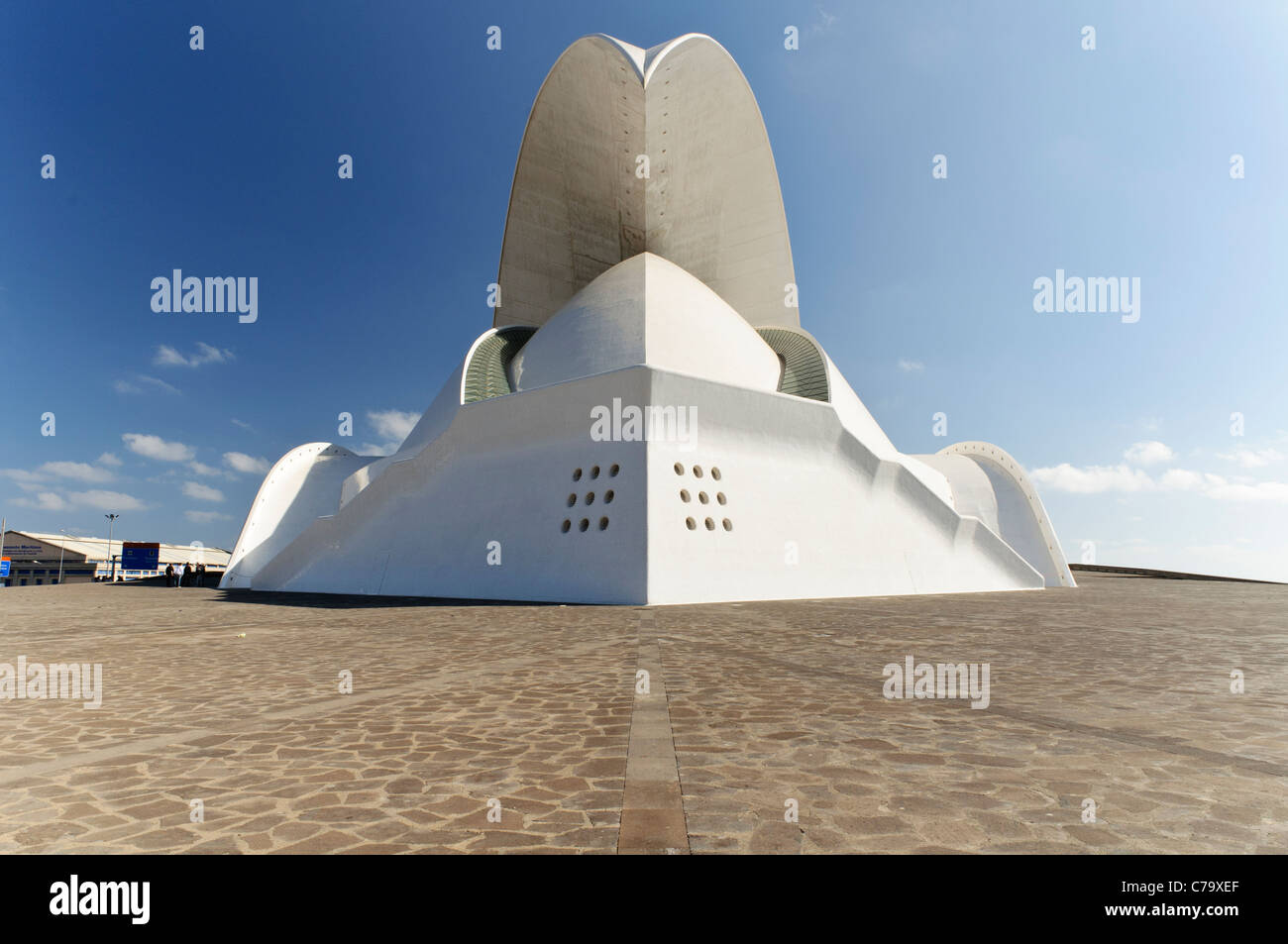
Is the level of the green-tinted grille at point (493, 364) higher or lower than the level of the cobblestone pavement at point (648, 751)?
higher

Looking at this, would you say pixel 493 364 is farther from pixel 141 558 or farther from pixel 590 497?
pixel 141 558

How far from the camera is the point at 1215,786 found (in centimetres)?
258

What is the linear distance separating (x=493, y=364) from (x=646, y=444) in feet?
33.5

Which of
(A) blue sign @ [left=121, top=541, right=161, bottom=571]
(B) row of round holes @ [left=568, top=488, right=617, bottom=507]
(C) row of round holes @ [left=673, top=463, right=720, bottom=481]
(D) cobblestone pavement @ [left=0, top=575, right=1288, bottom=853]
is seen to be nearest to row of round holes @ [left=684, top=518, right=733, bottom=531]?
(C) row of round holes @ [left=673, top=463, right=720, bottom=481]

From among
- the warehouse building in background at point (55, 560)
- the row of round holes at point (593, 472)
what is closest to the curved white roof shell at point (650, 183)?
the row of round holes at point (593, 472)

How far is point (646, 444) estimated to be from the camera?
13695 millimetres

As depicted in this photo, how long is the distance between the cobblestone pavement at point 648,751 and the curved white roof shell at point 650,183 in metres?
21.7

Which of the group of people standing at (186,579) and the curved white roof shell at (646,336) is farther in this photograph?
the group of people standing at (186,579)

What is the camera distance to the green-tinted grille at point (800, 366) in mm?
19234

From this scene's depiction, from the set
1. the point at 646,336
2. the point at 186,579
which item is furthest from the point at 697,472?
the point at 186,579

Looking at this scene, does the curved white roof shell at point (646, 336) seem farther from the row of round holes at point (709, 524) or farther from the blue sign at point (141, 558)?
the blue sign at point (141, 558)

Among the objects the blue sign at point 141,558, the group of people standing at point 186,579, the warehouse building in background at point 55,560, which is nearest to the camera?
the group of people standing at point 186,579

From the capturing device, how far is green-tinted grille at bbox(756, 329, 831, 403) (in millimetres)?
19234

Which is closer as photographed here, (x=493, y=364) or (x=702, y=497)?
(x=702, y=497)
